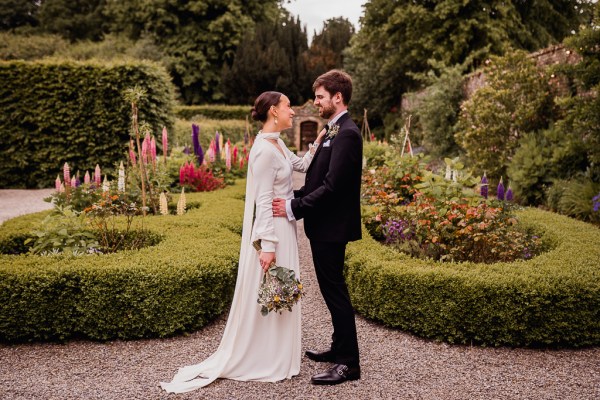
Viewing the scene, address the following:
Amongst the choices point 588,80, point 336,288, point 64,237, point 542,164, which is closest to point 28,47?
point 64,237

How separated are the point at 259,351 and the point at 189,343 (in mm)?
958

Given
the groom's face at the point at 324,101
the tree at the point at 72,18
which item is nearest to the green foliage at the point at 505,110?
the groom's face at the point at 324,101

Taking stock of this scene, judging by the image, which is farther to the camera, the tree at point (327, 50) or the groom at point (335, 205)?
the tree at point (327, 50)

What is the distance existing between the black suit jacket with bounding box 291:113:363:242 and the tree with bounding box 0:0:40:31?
42.0 meters

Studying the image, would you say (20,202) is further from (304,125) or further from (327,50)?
(327,50)

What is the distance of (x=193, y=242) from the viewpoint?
5.43 m

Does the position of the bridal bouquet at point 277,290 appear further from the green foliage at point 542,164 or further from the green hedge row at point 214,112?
the green hedge row at point 214,112

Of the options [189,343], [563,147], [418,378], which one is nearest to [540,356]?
[418,378]

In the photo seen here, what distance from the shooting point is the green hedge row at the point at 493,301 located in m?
4.22

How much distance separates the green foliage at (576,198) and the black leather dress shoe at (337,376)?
561 centimetres

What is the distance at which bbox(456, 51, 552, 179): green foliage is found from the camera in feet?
36.1

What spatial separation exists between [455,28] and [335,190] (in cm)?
1935

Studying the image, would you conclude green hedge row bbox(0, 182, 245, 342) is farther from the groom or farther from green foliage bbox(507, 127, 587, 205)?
green foliage bbox(507, 127, 587, 205)

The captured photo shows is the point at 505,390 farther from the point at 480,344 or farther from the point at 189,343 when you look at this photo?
the point at 189,343
